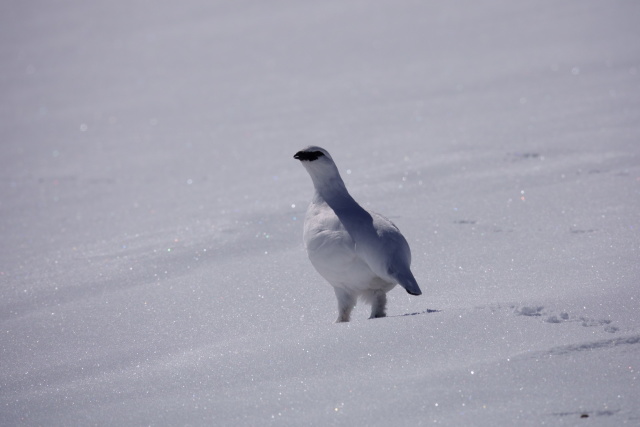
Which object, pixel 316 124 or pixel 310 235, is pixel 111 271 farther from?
pixel 316 124

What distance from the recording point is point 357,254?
3107 millimetres

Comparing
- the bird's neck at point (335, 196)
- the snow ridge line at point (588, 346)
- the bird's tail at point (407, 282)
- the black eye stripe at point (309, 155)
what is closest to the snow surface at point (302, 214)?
the snow ridge line at point (588, 346)

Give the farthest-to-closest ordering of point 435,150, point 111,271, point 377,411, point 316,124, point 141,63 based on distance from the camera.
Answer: point 141,63
point 316,124
point 435,150
point 111,271
point 377,411

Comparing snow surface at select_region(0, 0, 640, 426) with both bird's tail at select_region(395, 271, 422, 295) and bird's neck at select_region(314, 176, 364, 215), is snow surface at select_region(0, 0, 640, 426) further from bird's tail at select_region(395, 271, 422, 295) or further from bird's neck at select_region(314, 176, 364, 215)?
bird's neck at select_region(314, 176, 364, 215)

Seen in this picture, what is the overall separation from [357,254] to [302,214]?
1832 millimetres

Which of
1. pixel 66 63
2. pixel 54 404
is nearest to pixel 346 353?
pixel 54 404

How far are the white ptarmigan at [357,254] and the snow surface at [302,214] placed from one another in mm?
159

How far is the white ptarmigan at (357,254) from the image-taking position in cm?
302

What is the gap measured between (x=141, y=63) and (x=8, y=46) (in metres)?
3.10

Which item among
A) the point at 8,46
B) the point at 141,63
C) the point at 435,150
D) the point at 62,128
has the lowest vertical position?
the point at 435,150

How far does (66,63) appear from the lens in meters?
12.3

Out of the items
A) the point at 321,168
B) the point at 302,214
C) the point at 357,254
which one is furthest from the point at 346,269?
the point at 302,214

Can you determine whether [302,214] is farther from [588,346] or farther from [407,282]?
[588,346]

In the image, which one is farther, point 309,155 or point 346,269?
point 309,155
